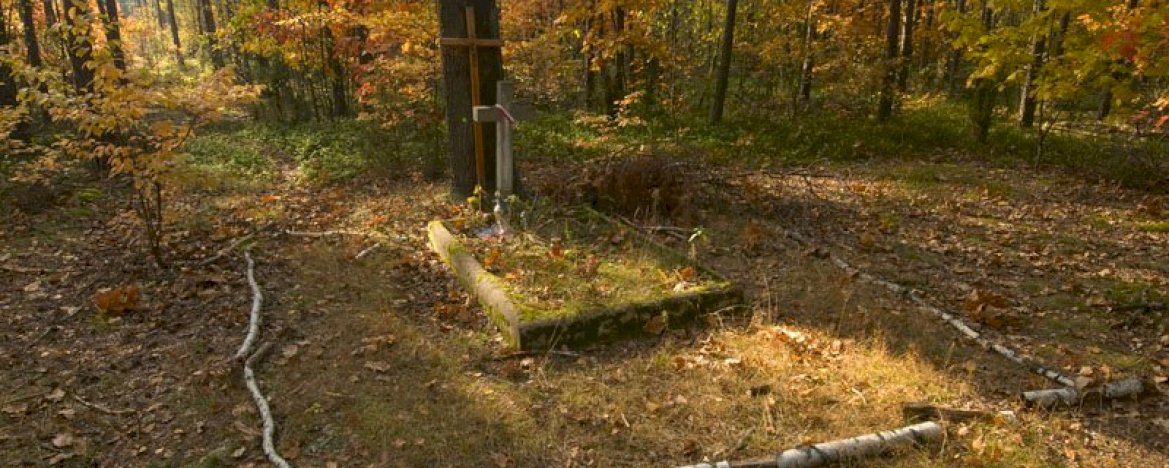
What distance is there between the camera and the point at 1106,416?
432 centimetres

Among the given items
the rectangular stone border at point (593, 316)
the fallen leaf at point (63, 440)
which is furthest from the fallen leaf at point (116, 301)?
the rectangular stone border at point (593, 316)

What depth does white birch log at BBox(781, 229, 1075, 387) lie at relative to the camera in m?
4.77

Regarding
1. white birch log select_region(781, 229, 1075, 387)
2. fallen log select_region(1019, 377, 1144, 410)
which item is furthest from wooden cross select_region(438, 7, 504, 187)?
fallen log select_region(1019, 377, 1144, 410)

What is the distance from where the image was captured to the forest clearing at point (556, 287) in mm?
4141

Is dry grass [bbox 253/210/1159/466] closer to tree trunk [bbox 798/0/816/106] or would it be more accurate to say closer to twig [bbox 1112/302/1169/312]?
twig [bbox 1112/302/1169/312]

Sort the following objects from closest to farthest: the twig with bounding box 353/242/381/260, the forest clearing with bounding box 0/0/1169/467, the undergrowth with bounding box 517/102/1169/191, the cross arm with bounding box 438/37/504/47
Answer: the forest clearing with bounding box 0/0/1169/467 < the twig with bounding box 353/242/381/260 < the cross arm with bounding box 438/37/504/47 < the undergrowth with bounding box 517/102/1169/191

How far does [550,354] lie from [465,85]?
15.3 ft

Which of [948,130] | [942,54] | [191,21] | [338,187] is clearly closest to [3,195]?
[338,187]

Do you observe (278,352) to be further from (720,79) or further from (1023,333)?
(720,79)

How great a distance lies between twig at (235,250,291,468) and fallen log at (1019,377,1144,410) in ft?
15.4

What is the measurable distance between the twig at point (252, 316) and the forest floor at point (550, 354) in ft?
0.32

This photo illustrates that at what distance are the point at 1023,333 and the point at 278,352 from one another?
6017mm

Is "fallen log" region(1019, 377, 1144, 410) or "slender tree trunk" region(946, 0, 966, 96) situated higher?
"slender tree trunk" region(946, 0, 966, 96)

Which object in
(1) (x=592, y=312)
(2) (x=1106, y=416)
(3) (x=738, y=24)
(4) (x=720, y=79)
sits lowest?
(2) (x=1106, y=416)
